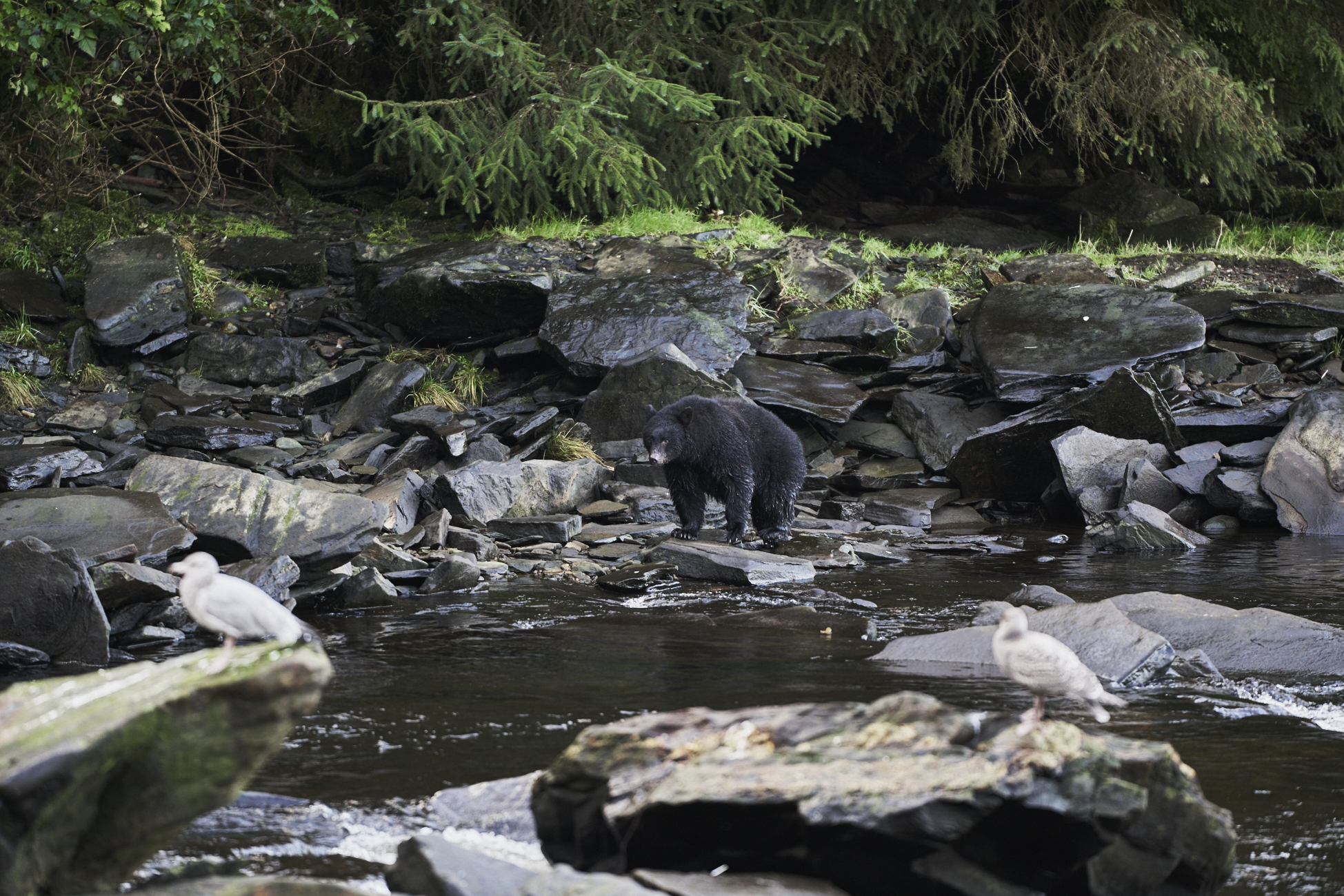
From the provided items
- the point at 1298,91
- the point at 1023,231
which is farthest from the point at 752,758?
the point at 1298,91

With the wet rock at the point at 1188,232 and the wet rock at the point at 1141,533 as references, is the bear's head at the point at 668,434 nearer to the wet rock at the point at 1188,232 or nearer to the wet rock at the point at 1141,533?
the wet rock at the point at 1141,533

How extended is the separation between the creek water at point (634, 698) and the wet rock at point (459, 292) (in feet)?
19.2

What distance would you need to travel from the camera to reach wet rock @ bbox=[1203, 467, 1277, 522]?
10.7 metres

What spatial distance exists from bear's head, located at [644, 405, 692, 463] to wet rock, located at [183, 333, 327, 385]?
19.0ft

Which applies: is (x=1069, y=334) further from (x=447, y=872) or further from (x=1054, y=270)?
(x=447, y=872)

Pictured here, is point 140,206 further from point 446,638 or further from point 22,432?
point 446,638

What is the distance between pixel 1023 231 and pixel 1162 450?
28.1 feet

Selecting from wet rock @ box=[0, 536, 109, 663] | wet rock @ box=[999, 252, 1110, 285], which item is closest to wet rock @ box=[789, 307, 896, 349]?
wet rock @ box=[999, 252, 1110, 285]

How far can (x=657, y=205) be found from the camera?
15.9 metres

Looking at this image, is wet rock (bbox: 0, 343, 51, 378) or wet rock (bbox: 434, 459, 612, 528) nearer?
wet rock (bbox: 434, 459, 612, 528)

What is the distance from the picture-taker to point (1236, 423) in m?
11.8

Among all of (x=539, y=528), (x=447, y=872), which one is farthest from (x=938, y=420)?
(x=447, y=872)

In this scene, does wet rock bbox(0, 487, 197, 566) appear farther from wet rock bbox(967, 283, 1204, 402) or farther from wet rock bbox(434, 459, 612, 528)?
wet rock bbox(967, 283, 1204, 402)

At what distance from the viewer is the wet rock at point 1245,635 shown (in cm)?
570
